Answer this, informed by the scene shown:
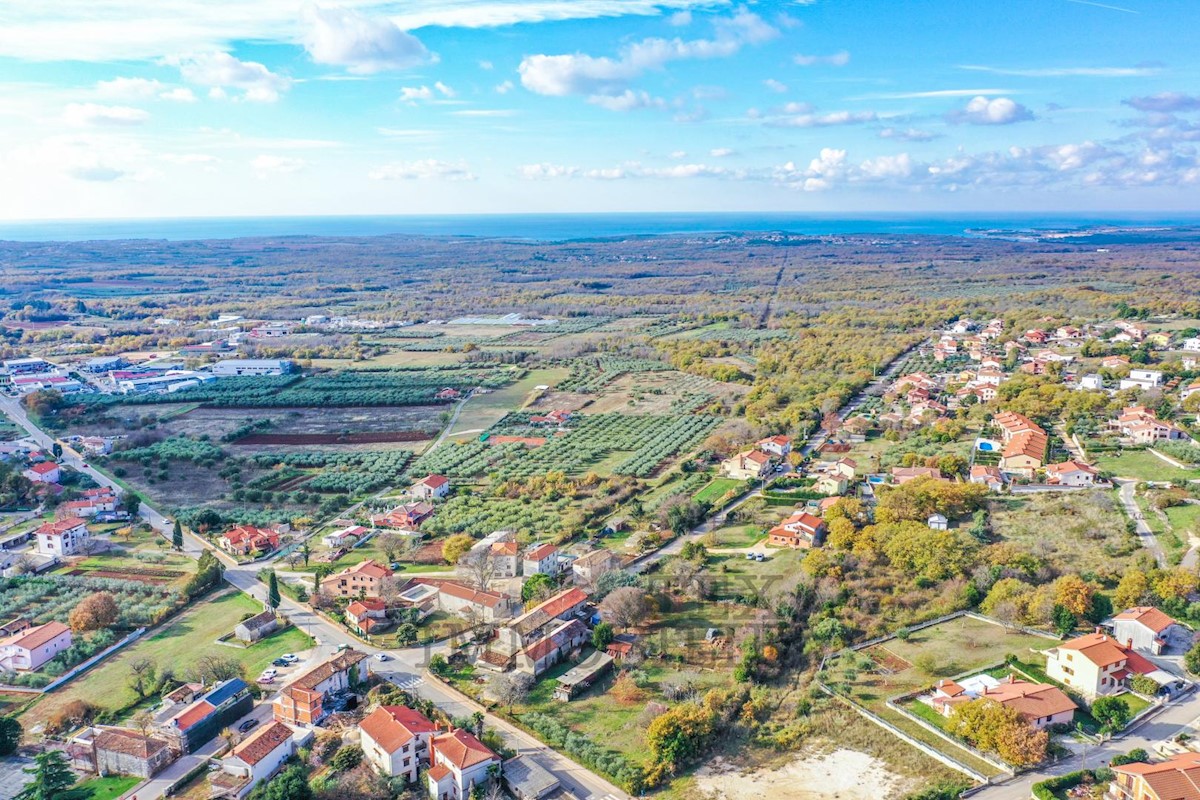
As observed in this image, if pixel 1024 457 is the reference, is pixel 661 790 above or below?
below

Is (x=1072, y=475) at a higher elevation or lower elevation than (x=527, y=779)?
higher

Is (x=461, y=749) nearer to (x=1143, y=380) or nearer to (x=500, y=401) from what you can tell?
(x=500, y=401)

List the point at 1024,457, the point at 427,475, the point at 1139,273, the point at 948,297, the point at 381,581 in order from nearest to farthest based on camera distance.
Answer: the point at 381,581, the point at 1024,457, the point at 427,475, the point at 948,297, the point at 1139,273

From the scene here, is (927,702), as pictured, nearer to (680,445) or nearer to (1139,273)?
(680,445)

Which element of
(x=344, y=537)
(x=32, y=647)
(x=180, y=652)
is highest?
(x=344, y=537)

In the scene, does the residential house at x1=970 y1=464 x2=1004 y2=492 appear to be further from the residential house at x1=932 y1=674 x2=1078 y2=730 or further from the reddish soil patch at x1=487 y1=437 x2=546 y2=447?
the reddish soil patch at x1=487 y1=437 x2=546 y2=447

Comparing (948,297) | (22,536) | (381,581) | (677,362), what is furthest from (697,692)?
(948,297)

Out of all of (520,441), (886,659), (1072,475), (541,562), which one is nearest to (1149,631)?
(886,659)
